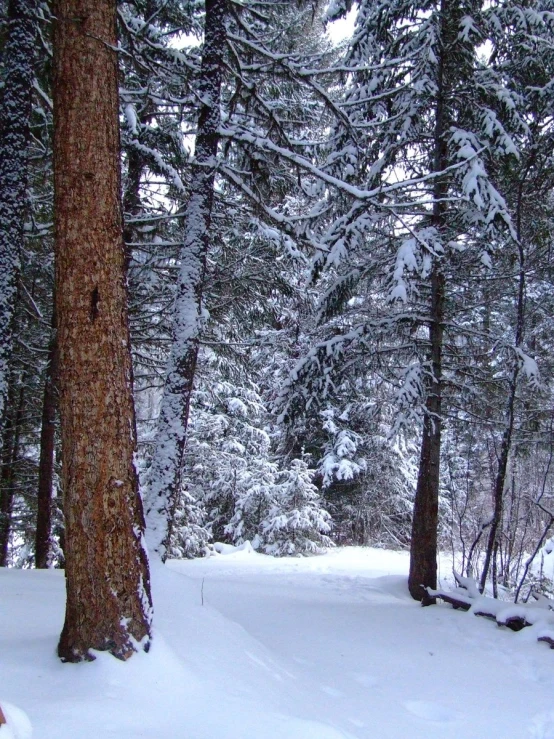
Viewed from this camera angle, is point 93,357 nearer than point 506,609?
Yes

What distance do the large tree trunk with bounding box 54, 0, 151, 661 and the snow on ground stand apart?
294mm

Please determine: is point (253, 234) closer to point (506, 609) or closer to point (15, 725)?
point (506, 609)

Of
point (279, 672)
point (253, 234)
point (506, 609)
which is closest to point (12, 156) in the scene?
point (253, 234)

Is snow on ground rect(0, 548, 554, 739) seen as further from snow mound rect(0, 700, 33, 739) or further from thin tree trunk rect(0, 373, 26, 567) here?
thin tree trunk rect(0, 373, 26, 567)

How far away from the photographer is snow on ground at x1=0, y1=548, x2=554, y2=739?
2.47 m

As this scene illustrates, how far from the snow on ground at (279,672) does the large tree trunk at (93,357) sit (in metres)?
0.29

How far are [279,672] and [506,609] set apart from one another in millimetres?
3386

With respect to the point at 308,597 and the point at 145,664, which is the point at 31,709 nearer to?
the point at 145,664

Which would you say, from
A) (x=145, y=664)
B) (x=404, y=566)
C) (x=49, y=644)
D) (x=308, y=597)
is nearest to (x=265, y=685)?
(x=145, y=664)

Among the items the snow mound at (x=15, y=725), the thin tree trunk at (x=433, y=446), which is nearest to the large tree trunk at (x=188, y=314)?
the snow mound at (x=15, y=725)

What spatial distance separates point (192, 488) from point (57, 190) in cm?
1240

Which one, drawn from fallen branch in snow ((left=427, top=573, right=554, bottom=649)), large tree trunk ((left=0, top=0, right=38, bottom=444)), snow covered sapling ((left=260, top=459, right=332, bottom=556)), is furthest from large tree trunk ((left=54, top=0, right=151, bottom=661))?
snow covered sapling ((left=260, top=459, right=332, bottom=556))

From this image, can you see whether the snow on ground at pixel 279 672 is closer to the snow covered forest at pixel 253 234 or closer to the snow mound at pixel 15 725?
the snow mound at pixel 15 725

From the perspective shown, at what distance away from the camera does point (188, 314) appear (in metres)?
5.71
